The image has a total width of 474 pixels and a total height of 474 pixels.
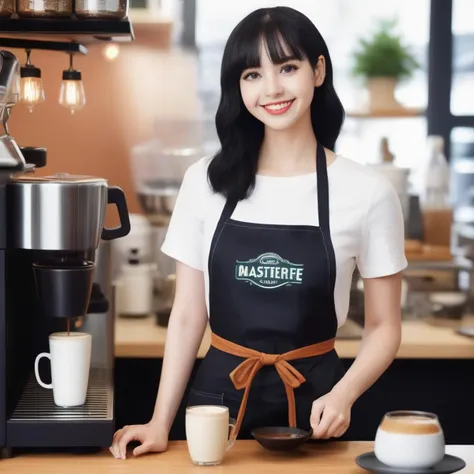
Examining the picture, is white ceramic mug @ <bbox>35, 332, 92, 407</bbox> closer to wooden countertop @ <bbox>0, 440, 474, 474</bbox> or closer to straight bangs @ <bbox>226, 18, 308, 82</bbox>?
wooden countertop @ <bbox>0, 440, 474, 474</bbox>

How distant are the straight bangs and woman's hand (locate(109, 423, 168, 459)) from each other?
687 millimetres

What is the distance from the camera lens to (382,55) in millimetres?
3848

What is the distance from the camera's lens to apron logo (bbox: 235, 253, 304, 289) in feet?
6.72

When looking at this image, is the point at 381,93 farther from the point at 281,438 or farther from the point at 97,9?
the point at 281,438

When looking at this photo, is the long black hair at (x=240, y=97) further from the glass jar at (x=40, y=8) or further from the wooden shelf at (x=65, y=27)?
the glass jar at (x=40, y=8)

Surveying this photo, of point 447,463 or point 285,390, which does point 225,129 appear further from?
point 447,463

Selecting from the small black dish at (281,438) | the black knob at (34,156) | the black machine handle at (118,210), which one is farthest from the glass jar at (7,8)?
the small black dish at (281,438)

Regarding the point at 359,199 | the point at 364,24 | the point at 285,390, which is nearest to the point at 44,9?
the point at 359,199

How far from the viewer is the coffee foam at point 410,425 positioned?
5.32 ft

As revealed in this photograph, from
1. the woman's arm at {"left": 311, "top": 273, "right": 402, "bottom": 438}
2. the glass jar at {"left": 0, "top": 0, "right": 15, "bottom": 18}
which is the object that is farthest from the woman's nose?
the glass jar at {"left": 0, "top": 0, "right": 15, "bottom": 18}

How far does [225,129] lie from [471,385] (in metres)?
1.68

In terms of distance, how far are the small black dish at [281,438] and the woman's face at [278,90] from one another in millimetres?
564

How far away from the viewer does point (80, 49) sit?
231 centimetres

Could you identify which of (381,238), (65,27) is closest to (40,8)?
(65,27)
